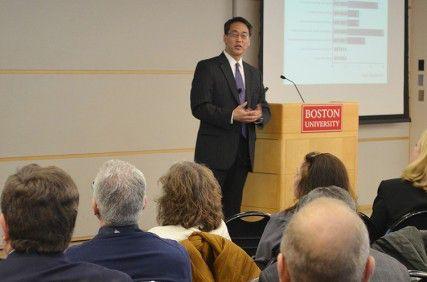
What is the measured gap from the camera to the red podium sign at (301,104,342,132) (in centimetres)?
582

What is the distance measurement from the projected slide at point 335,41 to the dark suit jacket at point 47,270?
5136 millimetres

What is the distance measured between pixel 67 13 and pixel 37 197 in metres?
4.27

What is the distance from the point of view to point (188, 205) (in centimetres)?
293

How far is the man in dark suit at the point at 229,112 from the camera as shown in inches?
209

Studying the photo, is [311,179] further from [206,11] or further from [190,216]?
[206,11]

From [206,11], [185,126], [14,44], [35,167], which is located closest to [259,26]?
[206,11]

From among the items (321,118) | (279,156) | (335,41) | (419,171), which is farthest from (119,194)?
(335,41)

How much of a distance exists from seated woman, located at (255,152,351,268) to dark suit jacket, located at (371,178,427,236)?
1.65 feet

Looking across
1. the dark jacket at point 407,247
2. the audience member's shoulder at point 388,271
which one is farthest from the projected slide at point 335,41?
the audience member's shoulder at point 388,271

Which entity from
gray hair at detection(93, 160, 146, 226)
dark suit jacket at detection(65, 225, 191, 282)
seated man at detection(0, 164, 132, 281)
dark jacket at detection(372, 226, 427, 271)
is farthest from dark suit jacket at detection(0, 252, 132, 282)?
dark jacket at detection(372, 226, 427, 271)

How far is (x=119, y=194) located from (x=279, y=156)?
3334 millimetres

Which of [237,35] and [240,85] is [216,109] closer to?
[240,85]

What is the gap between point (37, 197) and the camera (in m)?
1.98

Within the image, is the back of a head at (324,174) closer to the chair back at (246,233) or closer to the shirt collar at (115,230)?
the chair back at (246,233)
